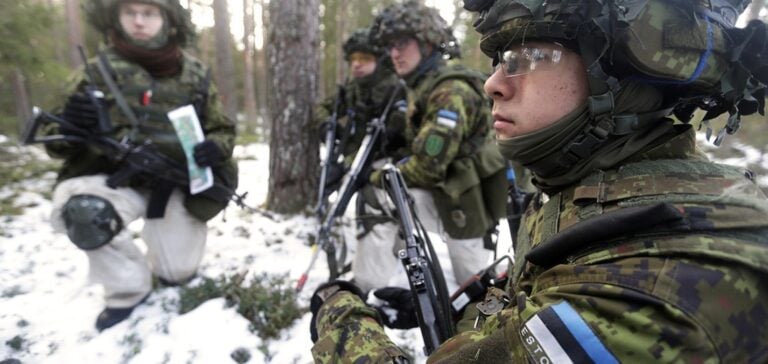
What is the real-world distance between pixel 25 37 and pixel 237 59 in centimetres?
2205

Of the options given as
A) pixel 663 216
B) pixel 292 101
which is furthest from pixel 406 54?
pixel 663 216

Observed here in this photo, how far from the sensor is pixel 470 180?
11.2ft

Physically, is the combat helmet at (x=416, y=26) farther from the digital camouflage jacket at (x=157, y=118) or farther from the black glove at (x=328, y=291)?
the black glove at (x=328, y=291)

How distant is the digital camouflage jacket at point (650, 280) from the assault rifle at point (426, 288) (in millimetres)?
576

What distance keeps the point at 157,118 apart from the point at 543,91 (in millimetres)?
3219

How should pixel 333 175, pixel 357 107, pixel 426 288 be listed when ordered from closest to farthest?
pixel 426 288
pixel 333 175
pixel 357 107

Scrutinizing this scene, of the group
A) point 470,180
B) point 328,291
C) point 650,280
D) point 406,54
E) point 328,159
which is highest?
point 650,280

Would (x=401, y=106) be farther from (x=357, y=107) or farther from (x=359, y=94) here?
(x=359, y=94)

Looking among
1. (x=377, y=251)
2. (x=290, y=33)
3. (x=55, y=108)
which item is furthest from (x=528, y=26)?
(x=290, y=33)

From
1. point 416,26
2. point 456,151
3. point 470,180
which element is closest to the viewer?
point 456,151

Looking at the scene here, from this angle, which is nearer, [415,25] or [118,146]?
[118,146]

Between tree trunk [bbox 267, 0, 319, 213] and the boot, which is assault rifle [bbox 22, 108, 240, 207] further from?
tree trunk [bbox 267, 0, 319, 213]

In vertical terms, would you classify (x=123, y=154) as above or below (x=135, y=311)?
above

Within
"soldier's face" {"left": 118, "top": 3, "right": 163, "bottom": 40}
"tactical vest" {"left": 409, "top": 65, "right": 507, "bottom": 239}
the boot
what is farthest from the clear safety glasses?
the boot
